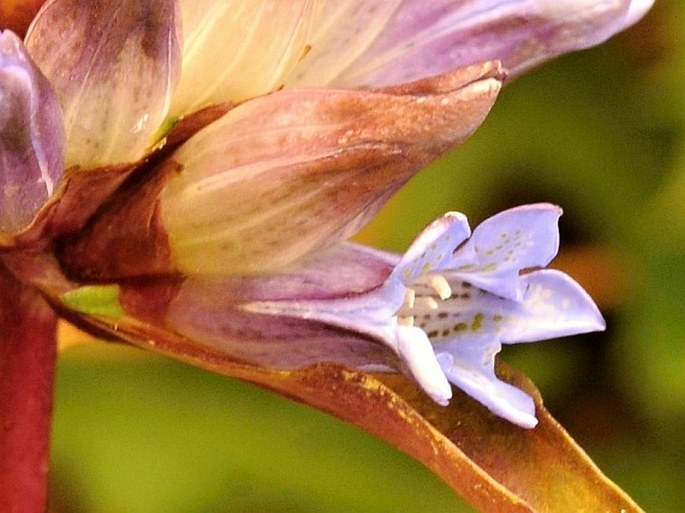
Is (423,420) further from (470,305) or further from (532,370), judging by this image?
(532,370)

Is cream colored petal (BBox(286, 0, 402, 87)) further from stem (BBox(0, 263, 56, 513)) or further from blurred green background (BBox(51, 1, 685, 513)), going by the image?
blurred green background (BBox(51, 1, 685, 513))

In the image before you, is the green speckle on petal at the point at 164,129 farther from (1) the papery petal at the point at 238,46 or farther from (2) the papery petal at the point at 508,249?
(2) the papery petal at the point at 508,249

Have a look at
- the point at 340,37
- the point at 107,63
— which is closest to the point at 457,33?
the point at 340,37

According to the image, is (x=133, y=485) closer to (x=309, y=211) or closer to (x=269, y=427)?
(x=269, y=427)

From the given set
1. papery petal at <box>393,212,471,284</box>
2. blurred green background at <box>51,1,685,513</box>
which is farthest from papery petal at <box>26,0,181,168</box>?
blurred green background at <box>51,1,685,513</box>

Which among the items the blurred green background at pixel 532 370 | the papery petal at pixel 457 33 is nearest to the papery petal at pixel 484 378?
the papery petal at pixel 457 33

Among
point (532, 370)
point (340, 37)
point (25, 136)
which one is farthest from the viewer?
point (532, 370)
